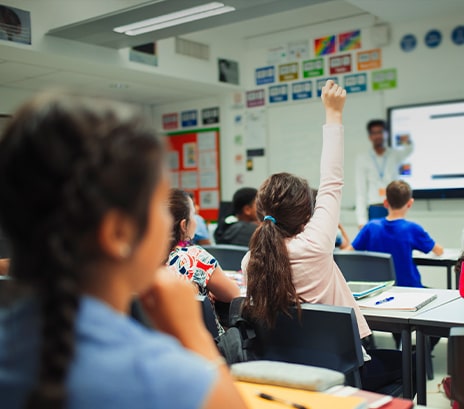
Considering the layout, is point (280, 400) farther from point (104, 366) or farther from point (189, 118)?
point (189, 118)

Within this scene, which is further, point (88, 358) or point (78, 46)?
point (78, 46)

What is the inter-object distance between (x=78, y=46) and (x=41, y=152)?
5102 millimetres

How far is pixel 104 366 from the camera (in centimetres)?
57

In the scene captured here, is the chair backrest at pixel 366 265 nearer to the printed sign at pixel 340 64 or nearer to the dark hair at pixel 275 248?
the dark hair at pixel 275 248

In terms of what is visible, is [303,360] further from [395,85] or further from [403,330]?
[395,85]

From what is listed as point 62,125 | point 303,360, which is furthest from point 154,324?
point 303,360

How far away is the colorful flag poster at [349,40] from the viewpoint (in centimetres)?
647

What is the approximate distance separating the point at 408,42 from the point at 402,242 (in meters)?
3.27

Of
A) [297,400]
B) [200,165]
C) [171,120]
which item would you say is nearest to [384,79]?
[200,165]

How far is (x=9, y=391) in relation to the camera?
587 mm

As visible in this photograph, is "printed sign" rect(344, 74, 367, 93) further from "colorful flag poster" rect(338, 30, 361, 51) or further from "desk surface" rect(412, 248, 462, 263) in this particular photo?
"desk surface" rect(412, 248, 462, 263)

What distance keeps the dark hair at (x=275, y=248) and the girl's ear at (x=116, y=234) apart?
1273mm

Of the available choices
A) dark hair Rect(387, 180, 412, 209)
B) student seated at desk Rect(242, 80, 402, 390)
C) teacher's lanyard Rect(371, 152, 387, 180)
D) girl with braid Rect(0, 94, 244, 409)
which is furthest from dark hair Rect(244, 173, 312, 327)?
teacher's lanyard Rect(371, 152, 387, 180)

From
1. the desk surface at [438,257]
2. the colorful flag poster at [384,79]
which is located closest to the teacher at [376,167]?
the colorful flag poster at [384,79]
